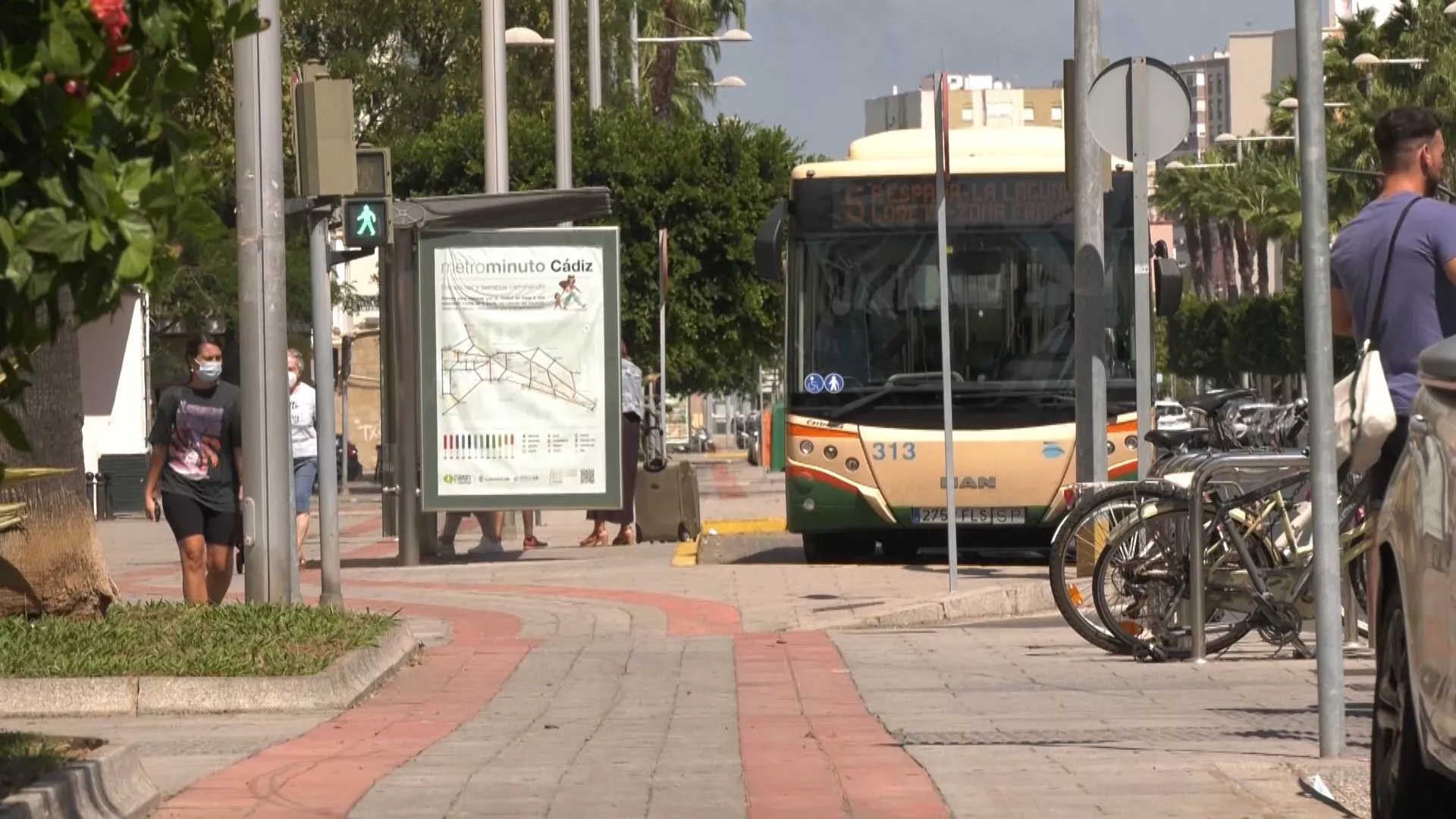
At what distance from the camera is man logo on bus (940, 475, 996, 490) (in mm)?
17188

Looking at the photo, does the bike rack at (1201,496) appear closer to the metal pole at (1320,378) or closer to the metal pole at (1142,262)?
the metal pole at (1142,262)

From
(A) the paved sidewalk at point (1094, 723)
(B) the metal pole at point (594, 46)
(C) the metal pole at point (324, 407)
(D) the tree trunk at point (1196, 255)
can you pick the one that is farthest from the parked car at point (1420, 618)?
(D) the tree trunk at point (1196, 255)

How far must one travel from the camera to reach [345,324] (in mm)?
72938

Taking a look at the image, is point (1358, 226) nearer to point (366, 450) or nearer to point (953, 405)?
point (953, 405)

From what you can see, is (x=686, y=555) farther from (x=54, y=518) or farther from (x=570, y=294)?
(x=54, y=518)

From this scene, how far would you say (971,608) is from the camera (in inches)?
532

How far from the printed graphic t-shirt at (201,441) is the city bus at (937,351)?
201 inches

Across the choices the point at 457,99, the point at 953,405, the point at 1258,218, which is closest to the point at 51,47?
the point at 953,405

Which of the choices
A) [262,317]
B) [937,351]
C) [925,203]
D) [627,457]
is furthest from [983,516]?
[262,317]

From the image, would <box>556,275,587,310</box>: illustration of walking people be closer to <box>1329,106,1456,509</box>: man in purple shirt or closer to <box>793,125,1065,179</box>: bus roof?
<box>793,125,1065,179</box>: bus roof

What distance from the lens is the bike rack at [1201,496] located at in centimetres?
1004

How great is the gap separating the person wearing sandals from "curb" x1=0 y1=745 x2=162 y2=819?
43.1 ft

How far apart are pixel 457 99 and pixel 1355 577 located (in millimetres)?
34457

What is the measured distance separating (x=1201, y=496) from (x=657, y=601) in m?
5.30
